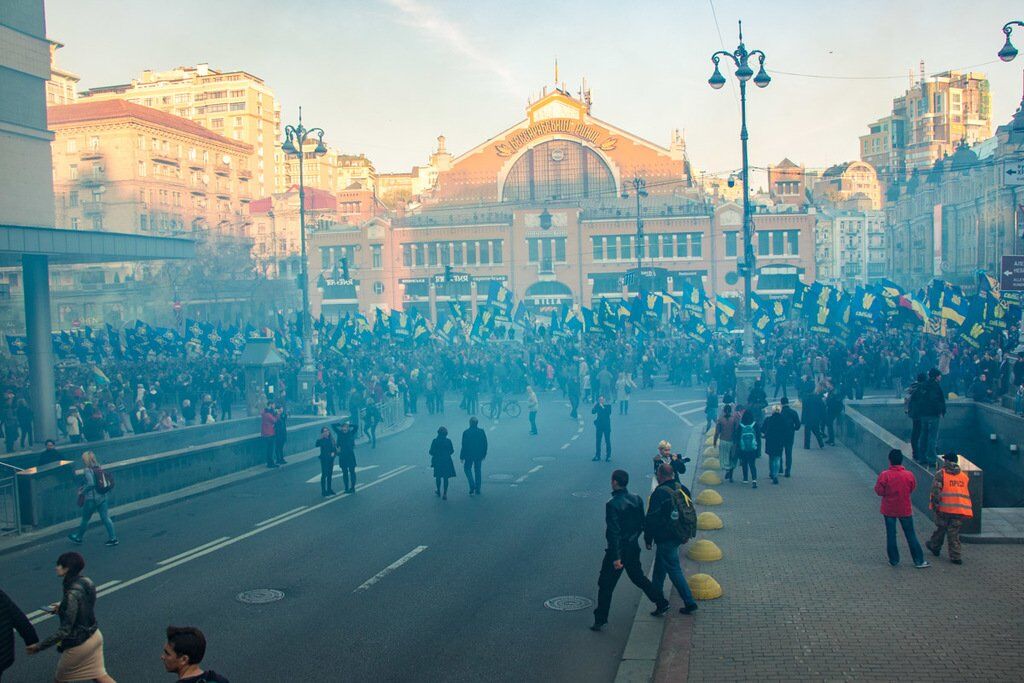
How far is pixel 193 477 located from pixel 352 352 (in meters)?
22.1

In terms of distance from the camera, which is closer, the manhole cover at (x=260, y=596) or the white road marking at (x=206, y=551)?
the manhole cover at (x=260, y=596)

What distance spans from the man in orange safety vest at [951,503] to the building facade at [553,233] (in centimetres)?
5424

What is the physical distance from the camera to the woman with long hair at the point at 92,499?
1412cm

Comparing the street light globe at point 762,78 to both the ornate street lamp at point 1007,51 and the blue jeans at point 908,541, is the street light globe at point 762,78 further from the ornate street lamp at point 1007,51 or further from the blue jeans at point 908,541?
the blue jeans at point 908,541

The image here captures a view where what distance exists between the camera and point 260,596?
36.6 ft

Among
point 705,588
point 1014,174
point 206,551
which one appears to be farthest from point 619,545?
point 1014,174

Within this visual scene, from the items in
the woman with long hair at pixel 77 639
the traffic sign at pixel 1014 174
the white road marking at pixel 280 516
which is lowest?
the white road marking at pixel 280 516

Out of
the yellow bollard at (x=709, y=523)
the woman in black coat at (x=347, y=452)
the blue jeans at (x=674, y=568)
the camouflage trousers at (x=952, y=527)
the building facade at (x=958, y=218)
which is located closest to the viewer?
the blue jeans at (x=674, y=568)

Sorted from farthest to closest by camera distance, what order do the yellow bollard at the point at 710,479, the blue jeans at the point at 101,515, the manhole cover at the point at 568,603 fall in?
the yellow bollard at the point at 710,479
the blue jeans at the point at 101,515
the manhole cover at the point at 568,603

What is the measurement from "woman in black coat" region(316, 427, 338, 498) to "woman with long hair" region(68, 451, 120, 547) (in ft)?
14.6

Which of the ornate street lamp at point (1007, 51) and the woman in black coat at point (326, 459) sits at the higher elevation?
the ornate street lamp at point (1007, 51)

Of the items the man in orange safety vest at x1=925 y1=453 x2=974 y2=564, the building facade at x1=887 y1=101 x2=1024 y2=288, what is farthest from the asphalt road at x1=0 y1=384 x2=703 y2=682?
the building facade at x1=887 y1=101 x2=1024 y2=288

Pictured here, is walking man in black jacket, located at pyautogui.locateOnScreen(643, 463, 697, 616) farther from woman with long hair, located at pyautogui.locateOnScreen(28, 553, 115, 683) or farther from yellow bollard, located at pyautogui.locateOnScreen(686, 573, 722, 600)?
woman with long hair, located at pyautogui.locateOnScreen(28, 553, 115, 683)

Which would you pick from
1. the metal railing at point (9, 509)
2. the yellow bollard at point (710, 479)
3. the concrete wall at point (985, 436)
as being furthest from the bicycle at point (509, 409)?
the metal railing at point (9, 509)
